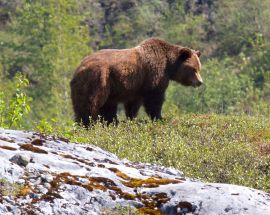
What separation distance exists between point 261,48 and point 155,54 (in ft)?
171

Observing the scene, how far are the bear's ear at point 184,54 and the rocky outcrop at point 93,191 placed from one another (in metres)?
11.2

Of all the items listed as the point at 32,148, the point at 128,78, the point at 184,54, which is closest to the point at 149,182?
the point at 32,148

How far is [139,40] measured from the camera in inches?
3002

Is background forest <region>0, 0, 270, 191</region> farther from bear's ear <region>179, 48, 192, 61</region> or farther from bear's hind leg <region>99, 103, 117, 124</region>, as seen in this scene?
bear's ear <region>179, 48, 192, 61</region>

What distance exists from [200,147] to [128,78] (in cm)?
473

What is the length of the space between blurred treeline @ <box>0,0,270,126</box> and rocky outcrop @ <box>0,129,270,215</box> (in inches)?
1289

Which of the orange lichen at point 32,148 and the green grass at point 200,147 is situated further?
the green grass at point 200,147

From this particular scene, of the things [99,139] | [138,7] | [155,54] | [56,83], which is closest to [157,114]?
[155,54]

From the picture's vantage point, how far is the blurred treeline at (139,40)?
50562mm

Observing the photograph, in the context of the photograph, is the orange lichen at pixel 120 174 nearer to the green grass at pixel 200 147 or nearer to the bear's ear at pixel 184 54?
the green grass at pixel 200 147

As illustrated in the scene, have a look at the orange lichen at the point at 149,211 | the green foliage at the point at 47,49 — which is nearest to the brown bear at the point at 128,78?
the orange lichen at the point at 149,211

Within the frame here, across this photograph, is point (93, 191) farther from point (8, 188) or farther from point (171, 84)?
point (171, 84)

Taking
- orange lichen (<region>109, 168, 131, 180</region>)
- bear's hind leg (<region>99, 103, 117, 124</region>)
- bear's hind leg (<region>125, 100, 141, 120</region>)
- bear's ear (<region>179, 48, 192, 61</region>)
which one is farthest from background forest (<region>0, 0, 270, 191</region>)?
orange lichen (<region>109, 168, 131, 180</region>)

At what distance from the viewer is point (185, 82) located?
18.6 metres
